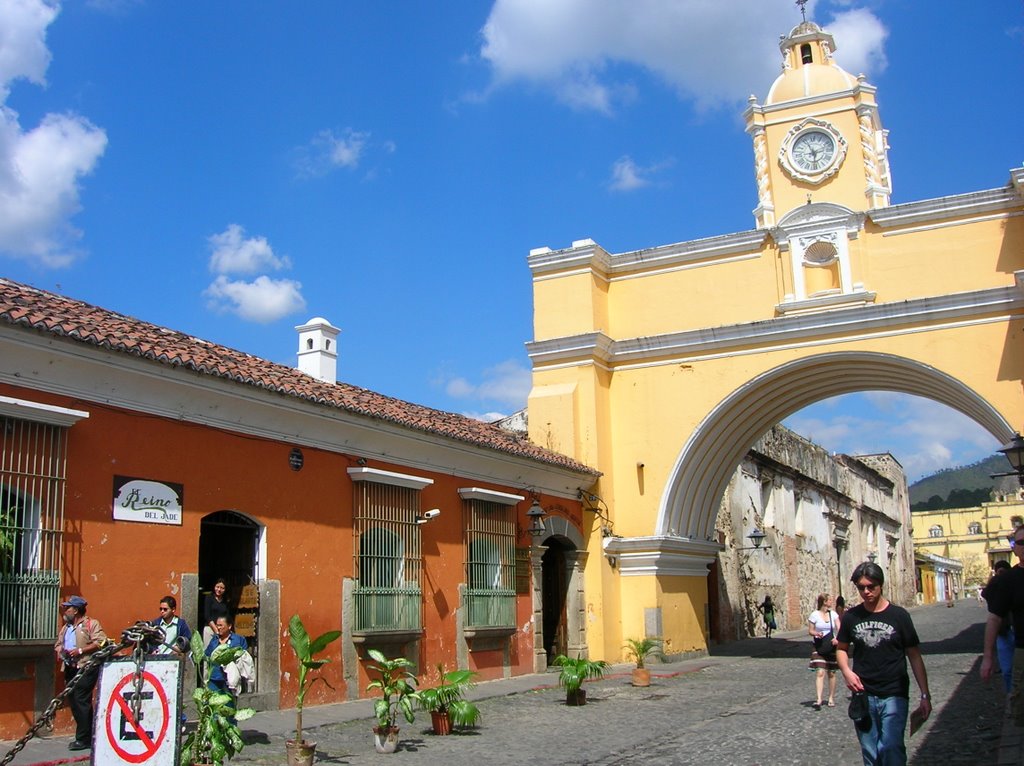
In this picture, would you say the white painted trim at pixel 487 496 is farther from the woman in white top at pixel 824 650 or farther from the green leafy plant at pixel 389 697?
the green leafy plant at pixel 389 697

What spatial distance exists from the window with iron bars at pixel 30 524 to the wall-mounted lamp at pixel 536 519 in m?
8.05

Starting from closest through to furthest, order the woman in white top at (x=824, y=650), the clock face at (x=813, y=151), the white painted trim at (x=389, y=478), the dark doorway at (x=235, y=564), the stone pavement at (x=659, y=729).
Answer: the stone pavement at (x=659, y=729) < the woman in white top at (x=824, y=650) < the dark doorway at (x=235, y=564) < the white painted trim at (x=389, y=478) < the clock face at (x=813, y=151)

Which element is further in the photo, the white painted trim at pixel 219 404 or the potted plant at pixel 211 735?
the white painted trim at pixel 219 404

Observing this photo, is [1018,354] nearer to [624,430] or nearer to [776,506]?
[624,430]

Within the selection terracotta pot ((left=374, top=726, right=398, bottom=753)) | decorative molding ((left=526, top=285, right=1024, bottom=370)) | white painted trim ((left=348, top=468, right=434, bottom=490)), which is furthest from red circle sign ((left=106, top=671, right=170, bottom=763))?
decorative molding ((left=526, top=285, right=1024, bottom=370))

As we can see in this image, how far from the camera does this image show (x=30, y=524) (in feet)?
29.7

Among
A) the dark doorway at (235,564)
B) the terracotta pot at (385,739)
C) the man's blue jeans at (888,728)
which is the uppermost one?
the dark doorway at (235,564)

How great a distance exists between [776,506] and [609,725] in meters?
20.6

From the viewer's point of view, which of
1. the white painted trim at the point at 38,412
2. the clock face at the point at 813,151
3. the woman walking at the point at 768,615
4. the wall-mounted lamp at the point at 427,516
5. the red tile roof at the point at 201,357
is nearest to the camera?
the white painted trim at the point at 38,412

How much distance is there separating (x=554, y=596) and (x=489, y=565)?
3135 mm

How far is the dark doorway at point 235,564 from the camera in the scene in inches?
452

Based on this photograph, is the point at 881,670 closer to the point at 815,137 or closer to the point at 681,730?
the point at 681,730

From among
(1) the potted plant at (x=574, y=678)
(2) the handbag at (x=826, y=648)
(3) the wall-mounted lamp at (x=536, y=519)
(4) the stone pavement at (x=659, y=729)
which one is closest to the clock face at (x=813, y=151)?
(3) the wall-mounted lamp at (x=536, y=519)

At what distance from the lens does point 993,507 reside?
74.1m
